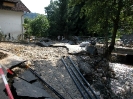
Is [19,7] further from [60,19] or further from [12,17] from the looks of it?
[60,19]

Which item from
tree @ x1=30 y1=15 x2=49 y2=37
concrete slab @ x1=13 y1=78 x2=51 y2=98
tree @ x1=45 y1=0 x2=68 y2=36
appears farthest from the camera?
tree @ x1=30 y1=15 x2=49 y2=37

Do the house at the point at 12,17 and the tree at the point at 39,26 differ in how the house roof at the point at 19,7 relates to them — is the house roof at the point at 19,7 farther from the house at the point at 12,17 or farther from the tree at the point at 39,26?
the tree at the point at 39,26

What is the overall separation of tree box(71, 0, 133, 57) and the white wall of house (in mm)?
9202

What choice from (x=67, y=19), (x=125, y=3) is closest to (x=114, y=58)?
(x=125, y=3)

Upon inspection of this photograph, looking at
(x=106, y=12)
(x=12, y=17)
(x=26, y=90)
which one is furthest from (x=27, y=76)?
(x=12, y=17)

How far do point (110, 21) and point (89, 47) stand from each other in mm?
2562

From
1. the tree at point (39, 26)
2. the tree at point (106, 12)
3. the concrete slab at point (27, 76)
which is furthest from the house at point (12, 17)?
the concrete slab at point (27, 76)

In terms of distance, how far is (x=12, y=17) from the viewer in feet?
70.4

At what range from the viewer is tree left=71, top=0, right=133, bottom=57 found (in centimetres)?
1270

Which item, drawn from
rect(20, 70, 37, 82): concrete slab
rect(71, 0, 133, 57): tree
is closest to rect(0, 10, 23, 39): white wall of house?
rect(71, 0, 133, 57): tree

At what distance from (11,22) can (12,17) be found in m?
0.58

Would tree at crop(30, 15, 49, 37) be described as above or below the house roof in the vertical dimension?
below

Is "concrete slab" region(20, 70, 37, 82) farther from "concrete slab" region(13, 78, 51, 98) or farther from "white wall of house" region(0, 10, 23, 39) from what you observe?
"white wall of house" region(0, 10, 23, 39)

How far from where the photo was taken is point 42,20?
3244 centimetres
